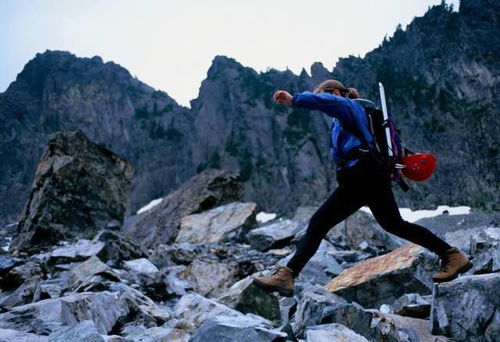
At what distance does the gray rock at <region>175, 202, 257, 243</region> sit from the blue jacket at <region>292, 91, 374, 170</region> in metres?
11.1

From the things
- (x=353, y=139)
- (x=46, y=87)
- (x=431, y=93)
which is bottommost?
(x=353, y=139)

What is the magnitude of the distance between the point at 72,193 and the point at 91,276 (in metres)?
12.8

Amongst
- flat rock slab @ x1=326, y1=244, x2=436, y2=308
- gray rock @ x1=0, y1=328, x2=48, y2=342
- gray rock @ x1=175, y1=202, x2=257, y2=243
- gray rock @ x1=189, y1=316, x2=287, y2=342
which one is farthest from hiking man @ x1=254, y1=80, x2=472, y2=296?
gray rock @ x1=175, y1=202, x2=257, y2=243

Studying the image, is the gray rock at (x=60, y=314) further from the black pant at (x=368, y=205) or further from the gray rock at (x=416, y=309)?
the gray rock at (x=416, y=309)

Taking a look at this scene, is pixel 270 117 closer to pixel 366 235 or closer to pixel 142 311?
pixel 366 235

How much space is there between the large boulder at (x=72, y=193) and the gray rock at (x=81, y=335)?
13531 millimetres

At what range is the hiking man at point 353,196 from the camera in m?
3.89

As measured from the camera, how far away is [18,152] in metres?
115

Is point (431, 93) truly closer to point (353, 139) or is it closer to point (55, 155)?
point (55, 155)

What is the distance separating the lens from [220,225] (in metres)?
16.0

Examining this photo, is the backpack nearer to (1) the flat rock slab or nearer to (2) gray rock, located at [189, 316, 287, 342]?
(1) the flat rock slab

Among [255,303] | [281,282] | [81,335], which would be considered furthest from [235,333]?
[255,303]

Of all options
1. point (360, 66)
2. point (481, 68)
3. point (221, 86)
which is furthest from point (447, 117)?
point (221, 86)

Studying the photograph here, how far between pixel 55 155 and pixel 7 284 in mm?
12714
